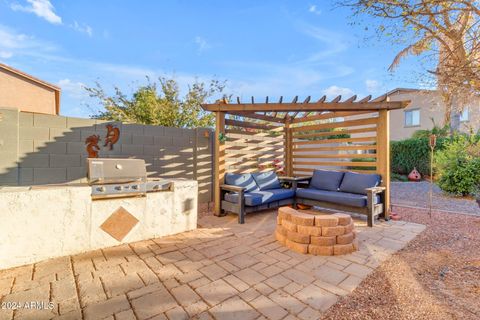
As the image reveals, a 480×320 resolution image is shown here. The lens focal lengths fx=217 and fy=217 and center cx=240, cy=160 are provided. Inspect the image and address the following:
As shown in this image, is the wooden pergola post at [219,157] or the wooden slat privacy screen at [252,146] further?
the wooden slat privacy screen at [252,146]

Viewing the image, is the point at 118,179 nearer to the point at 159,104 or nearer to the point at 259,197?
the point at 259,197

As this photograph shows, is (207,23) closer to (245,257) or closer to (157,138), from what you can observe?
(157,138)

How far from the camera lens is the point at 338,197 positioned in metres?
4.40

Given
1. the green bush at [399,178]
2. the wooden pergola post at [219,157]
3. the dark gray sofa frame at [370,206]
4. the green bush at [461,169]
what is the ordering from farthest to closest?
the green bush at [399,178]
the green bush at [461,169]
the wooden pergola post at [219,157]
the dark gray sofa frame at [370,206]

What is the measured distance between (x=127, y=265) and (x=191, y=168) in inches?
120

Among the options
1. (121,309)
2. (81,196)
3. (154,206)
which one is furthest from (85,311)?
(154,206)

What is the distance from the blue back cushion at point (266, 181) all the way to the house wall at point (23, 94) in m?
9.16

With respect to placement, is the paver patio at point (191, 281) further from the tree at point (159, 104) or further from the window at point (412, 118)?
the window at point (412, 118)

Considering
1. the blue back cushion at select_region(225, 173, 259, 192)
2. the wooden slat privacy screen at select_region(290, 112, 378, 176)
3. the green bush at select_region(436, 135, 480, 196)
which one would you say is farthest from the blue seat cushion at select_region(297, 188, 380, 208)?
the green bush at select_region(436, 135, 480, 196)

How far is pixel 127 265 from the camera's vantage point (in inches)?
101

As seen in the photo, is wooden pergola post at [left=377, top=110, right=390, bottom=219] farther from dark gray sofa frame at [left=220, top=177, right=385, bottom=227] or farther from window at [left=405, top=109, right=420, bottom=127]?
window at [left=405, top=109, right=420, bottom=127]

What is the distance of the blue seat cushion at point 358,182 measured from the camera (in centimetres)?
450

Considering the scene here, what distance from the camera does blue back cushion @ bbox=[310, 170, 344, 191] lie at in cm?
507

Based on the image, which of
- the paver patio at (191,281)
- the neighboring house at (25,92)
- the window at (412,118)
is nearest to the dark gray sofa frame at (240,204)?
the paver patio at (191,281)
